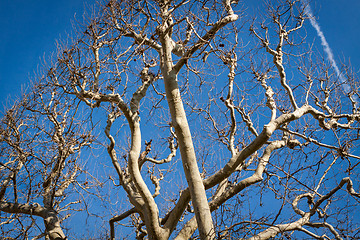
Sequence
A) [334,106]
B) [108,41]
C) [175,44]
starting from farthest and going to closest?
[334,106] → [108,41] → [175,44]

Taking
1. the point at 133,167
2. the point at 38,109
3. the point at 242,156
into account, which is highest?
the point at 38,109

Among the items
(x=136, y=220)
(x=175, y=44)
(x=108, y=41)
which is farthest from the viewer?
(x=136, y=220)

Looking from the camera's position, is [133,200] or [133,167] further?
[133,200]

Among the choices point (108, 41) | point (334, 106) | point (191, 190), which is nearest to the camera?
point (191, 190)

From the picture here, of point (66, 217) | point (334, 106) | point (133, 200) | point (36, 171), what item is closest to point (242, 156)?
point (133, 200)

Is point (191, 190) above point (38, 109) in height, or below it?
below

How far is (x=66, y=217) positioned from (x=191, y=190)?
19.6ft

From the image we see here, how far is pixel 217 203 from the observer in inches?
199

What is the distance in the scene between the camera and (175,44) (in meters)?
5.44

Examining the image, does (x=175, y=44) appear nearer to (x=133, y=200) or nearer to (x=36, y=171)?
(x=133, y=200)

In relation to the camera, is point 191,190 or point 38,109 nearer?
point 191,190

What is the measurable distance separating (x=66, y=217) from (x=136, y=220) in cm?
223

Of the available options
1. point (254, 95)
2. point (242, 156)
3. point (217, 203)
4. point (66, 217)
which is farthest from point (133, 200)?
point (66, 217)

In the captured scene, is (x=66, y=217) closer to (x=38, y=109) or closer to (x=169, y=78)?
(x=38, y=109)
